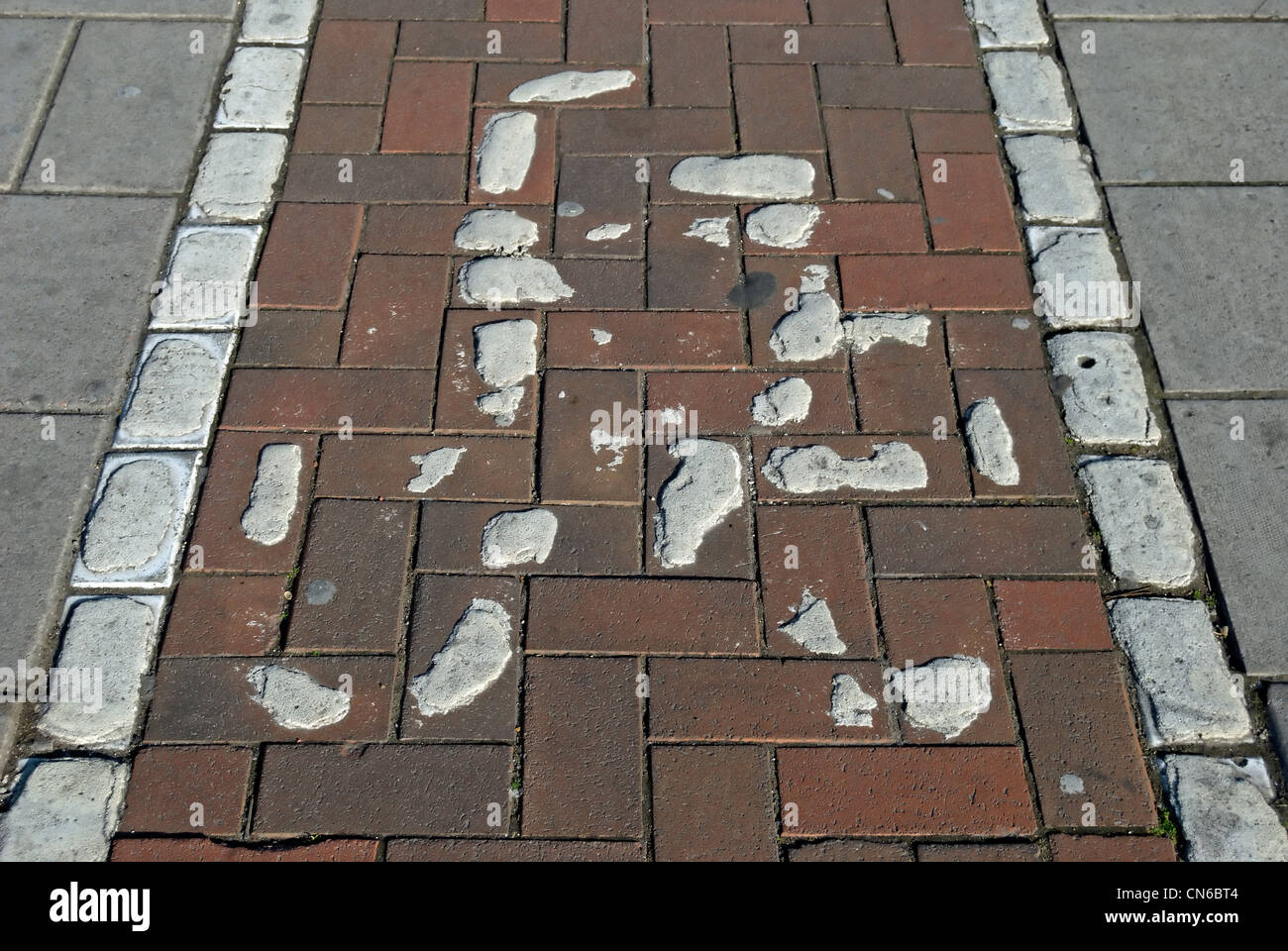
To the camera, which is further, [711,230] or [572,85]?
[572,85]

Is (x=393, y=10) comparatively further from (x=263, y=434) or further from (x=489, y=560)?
(x=489, y=560)

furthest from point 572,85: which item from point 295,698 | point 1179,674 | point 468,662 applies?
point 1179,674

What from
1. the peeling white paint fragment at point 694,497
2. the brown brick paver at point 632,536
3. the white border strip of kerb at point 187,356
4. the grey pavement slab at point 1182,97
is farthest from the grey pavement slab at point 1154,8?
the white border strip of kerb at point 187,356

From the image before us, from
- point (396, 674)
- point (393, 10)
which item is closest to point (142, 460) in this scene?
point (396, 674)

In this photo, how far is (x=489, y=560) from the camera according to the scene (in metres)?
2.20

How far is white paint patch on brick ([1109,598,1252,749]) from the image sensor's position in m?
2.03

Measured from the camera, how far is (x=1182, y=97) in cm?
308

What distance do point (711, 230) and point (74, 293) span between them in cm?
160

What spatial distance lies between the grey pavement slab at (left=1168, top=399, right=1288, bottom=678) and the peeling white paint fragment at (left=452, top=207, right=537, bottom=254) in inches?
63.9

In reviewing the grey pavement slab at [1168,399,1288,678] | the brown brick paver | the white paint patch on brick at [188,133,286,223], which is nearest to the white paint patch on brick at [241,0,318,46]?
the brown brick paver

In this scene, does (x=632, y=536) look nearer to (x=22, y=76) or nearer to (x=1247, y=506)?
(x=1247, y=506)

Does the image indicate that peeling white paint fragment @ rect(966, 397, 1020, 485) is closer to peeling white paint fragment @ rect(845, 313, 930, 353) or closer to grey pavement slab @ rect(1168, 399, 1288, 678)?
peeling white paint fragment @ rect(845, 313, 930, 353)

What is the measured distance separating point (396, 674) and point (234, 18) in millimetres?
2296

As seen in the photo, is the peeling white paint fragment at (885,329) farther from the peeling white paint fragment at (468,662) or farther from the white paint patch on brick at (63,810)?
the white paint patch on brick at (63,810)
